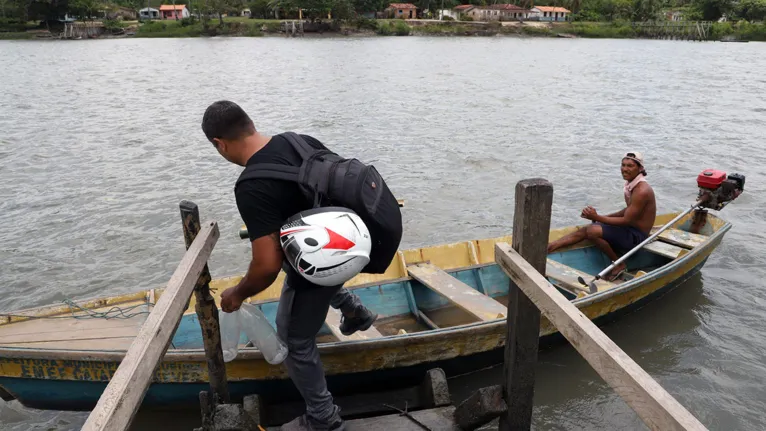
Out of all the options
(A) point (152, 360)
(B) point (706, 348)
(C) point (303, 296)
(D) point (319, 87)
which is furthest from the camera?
(D) point (319, 87)

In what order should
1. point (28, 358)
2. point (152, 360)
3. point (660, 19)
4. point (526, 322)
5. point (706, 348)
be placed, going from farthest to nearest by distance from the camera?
point (660, 19)
point (706, 348)
point (28, 358)
point (526, 322)
point (152, 360)

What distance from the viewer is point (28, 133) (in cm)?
1906

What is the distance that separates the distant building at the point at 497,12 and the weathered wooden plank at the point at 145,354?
354 feet

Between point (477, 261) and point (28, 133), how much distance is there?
706 inches

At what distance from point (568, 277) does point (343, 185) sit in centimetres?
464

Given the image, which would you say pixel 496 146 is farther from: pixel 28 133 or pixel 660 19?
pixel 660 19

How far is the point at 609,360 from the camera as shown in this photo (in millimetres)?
2713

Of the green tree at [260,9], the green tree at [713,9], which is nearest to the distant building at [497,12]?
the green tree at [713,9]

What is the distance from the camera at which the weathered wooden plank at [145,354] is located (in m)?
2.39

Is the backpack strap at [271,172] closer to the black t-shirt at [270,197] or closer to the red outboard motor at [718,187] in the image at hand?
the black t-shirt at [270,197]

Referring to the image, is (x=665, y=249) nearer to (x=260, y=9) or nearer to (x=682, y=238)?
(x=682, y=238)

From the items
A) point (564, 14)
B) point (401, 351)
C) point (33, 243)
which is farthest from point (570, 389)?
point (564, 14)

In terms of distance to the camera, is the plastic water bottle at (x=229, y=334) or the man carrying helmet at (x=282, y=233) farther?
the plastic water bottle at (x=229, y=334)

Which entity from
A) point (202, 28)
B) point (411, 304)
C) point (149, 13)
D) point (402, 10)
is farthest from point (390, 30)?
point (411, 304)
